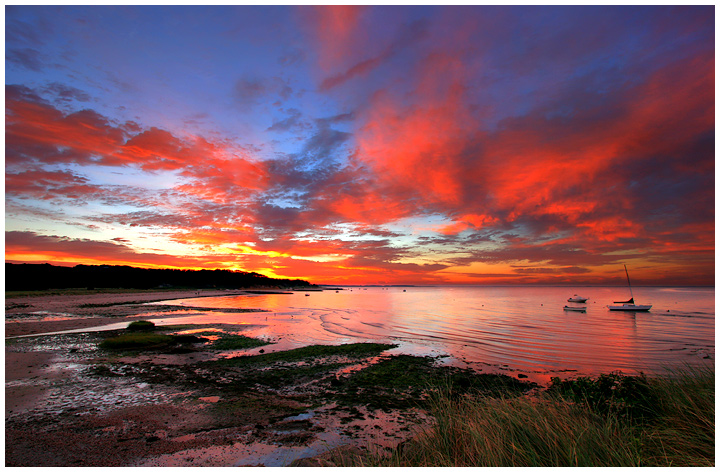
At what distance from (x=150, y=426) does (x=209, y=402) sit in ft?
7.52

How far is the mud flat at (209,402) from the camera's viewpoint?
8.09 metres

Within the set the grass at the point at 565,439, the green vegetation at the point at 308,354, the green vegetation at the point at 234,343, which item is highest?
the grass at the point at 565,439

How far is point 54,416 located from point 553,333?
36153 millimetres

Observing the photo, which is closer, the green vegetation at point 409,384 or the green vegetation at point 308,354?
the green vegetation at point 409,384

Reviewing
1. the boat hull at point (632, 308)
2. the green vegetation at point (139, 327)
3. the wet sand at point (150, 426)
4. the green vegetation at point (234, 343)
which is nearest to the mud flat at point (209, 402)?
the wet sand at point (150, 426)

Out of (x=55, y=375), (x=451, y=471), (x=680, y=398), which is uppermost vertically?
(x=680, y=398)

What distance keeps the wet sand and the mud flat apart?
0.03 meters

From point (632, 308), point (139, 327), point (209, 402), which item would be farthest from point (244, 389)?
point (632, 308)

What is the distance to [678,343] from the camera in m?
26.6

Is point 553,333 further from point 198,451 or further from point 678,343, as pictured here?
point 198,451

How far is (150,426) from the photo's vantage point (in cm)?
934

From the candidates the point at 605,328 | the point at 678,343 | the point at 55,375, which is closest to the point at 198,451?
the point at 55,375

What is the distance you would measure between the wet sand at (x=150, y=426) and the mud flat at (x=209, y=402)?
3 cm

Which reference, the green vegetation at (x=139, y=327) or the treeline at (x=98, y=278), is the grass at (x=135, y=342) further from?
the treeline at (x=98, y=278)
